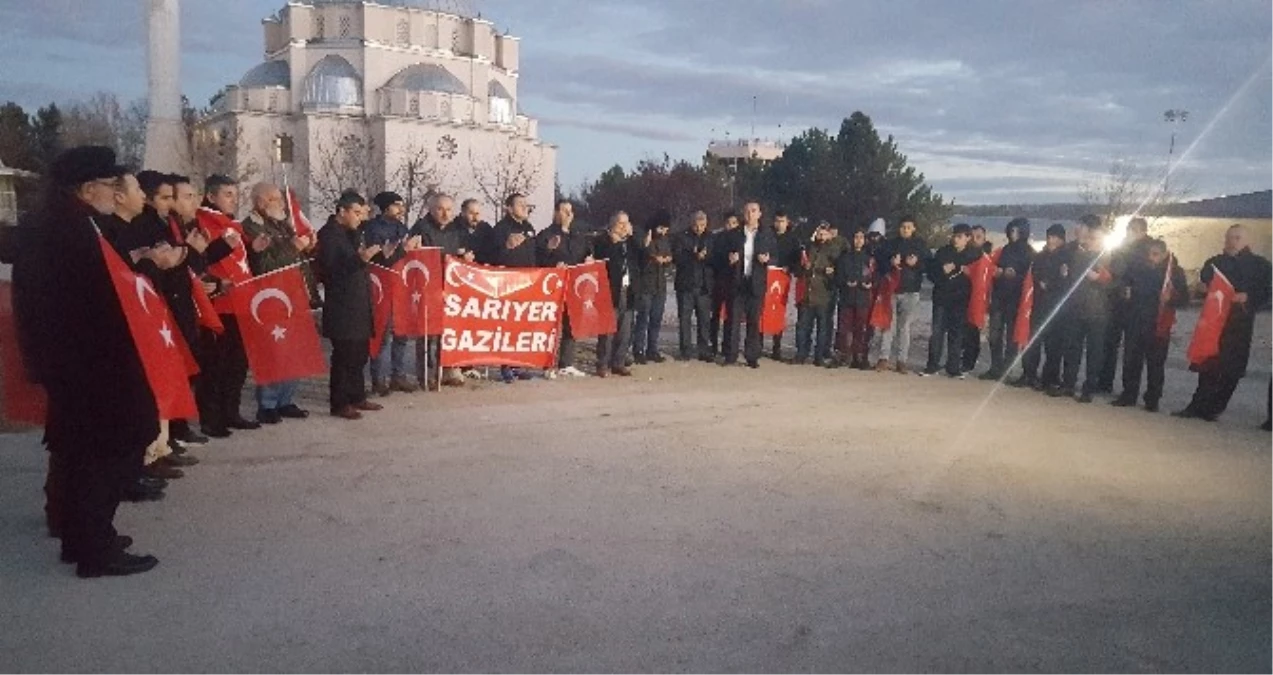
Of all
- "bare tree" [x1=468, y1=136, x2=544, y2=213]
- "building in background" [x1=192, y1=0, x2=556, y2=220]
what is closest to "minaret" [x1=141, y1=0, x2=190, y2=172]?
"building in background" [x1=192, y1=0, x2=556, y2=220]

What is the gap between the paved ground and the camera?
398 cm

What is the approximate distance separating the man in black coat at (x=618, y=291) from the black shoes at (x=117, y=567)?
272 inches

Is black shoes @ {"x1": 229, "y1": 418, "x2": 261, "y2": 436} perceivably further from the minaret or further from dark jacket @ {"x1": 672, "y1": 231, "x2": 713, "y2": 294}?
the minaret

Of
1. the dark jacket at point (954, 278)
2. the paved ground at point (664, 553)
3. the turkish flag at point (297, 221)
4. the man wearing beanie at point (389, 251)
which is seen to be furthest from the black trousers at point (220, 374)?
the dark jacket at point (954, 278)

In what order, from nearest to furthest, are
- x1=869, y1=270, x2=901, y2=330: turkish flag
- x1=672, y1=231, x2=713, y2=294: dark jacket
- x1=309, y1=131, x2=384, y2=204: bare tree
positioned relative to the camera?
1. x1=672, y1=231, x2=713, y2=294: dark jacket
2. x1=869, y1=270, x2=901, y2=330: turkish flag
3. x1=309, y1=131, x2=384, y2=204: bare tree

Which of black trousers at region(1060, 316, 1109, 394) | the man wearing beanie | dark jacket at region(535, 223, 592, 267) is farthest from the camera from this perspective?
dark jacket at region(535, 223, 592, 267)

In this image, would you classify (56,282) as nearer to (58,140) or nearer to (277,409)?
(277,409)

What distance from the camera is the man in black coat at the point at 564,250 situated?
35.9 ft

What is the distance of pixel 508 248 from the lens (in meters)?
10.5

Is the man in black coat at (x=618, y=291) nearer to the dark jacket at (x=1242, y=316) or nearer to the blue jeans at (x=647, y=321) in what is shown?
the blue jeans at (x=647, y=321)

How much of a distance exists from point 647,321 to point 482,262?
8.38 ft

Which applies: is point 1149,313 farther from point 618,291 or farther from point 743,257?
point 618,291

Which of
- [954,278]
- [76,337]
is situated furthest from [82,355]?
[954,278]

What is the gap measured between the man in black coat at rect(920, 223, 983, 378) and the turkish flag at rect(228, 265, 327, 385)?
811 centimetres
